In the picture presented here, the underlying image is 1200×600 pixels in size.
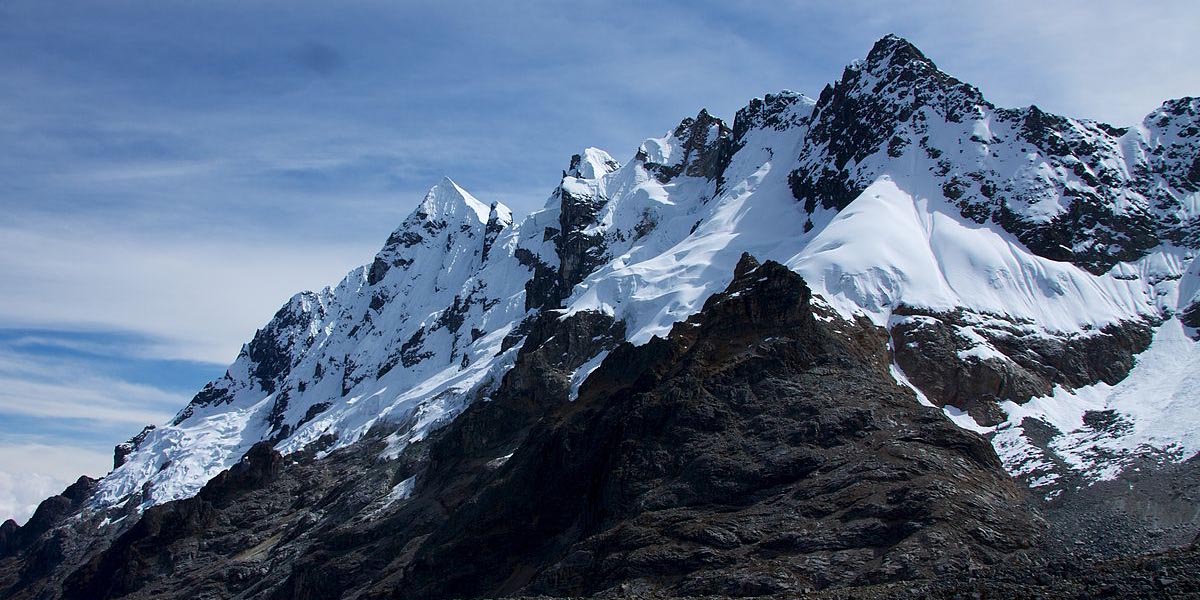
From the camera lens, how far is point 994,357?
117 metres

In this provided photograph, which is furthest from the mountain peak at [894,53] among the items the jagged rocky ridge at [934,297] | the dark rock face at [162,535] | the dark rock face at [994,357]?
the dark rock face at [162,535]

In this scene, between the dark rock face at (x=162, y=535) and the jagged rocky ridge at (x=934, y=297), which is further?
the dark rock face at (x=162, y=535)

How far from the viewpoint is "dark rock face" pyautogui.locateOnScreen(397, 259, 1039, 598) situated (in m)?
79.9

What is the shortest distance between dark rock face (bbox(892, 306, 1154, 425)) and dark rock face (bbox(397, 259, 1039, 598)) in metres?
4.63

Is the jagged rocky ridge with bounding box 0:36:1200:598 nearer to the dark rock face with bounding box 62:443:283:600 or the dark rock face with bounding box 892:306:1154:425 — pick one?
the dark rock face with bounding box 892:306:1154:425

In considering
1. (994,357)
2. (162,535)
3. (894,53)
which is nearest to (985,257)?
(994,357)

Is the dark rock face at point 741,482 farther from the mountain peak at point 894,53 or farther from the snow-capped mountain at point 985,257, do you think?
the mountain peak at point 894,53

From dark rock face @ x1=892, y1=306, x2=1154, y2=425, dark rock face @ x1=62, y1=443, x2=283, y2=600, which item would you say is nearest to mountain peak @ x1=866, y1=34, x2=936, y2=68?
dark rock face @ x1=892, y1=306, x2=1154, y2=425

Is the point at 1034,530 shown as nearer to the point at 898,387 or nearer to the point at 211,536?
the point at 898,387

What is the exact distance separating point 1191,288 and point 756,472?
6916cm

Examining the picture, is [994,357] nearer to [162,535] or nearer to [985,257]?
[985,257]

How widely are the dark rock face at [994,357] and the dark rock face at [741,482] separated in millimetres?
4631

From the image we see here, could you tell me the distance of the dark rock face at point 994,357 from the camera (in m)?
113

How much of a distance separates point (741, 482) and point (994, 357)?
38.8 m
